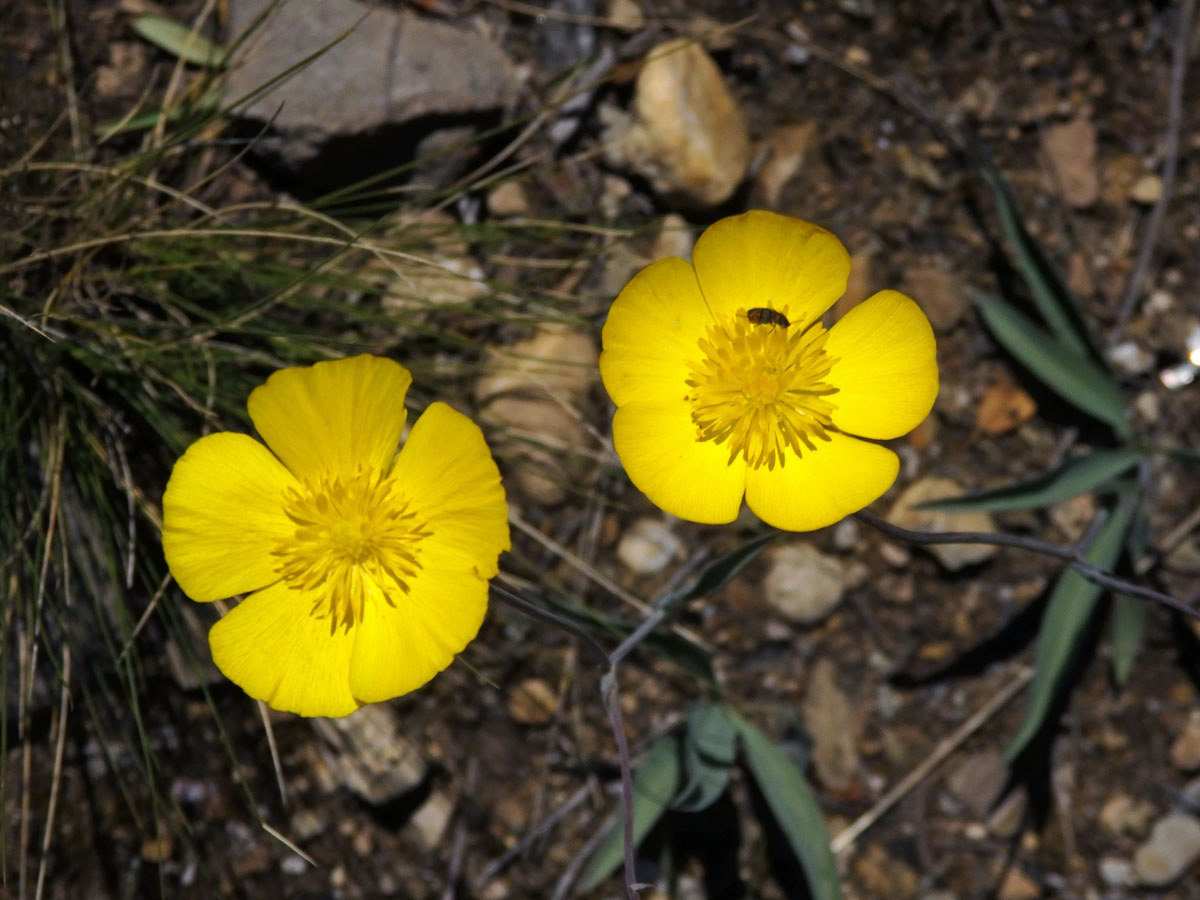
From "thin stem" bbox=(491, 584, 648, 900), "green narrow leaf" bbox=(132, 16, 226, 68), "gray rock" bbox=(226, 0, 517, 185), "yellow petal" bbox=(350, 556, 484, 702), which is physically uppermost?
"green narrow leaf" bbox=(132, 16, 226, 68)

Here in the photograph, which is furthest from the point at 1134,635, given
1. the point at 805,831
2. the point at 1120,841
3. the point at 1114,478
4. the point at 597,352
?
the point at 597,352

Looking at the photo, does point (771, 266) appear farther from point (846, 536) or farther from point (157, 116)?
point (157, 116)

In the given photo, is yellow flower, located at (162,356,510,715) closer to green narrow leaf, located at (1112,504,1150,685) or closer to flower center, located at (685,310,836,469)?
flower center, located at (685,310,836,469)

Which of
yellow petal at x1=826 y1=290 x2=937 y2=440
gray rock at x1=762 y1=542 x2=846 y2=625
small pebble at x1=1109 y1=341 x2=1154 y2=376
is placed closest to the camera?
yellow petal at x1=826 y1=290 x2=937 y2=440

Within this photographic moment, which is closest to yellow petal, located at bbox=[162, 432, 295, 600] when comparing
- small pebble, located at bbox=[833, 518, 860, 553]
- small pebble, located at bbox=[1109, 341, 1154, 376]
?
small pebble, located at bbox=[833, 518, 860, 553]

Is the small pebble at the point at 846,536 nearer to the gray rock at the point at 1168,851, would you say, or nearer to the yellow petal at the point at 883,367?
the yellow petal at the point at 883,367

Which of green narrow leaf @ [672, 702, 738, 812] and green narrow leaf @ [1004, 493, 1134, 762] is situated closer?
green narrow leaf @ [672, 702, 738, 812]

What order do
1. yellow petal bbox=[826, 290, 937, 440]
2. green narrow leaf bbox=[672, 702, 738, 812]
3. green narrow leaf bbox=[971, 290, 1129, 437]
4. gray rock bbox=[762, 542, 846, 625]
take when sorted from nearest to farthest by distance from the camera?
1. yellow petal bbox=[826, 290, 937, 440]
2. green narrow leaf bbox=[672, 702, 738, 812]
3. green narrow leaf bbox=[971, 290, 1129, 437]
4. gray rock bbox=[762, 542, 846, 625]
